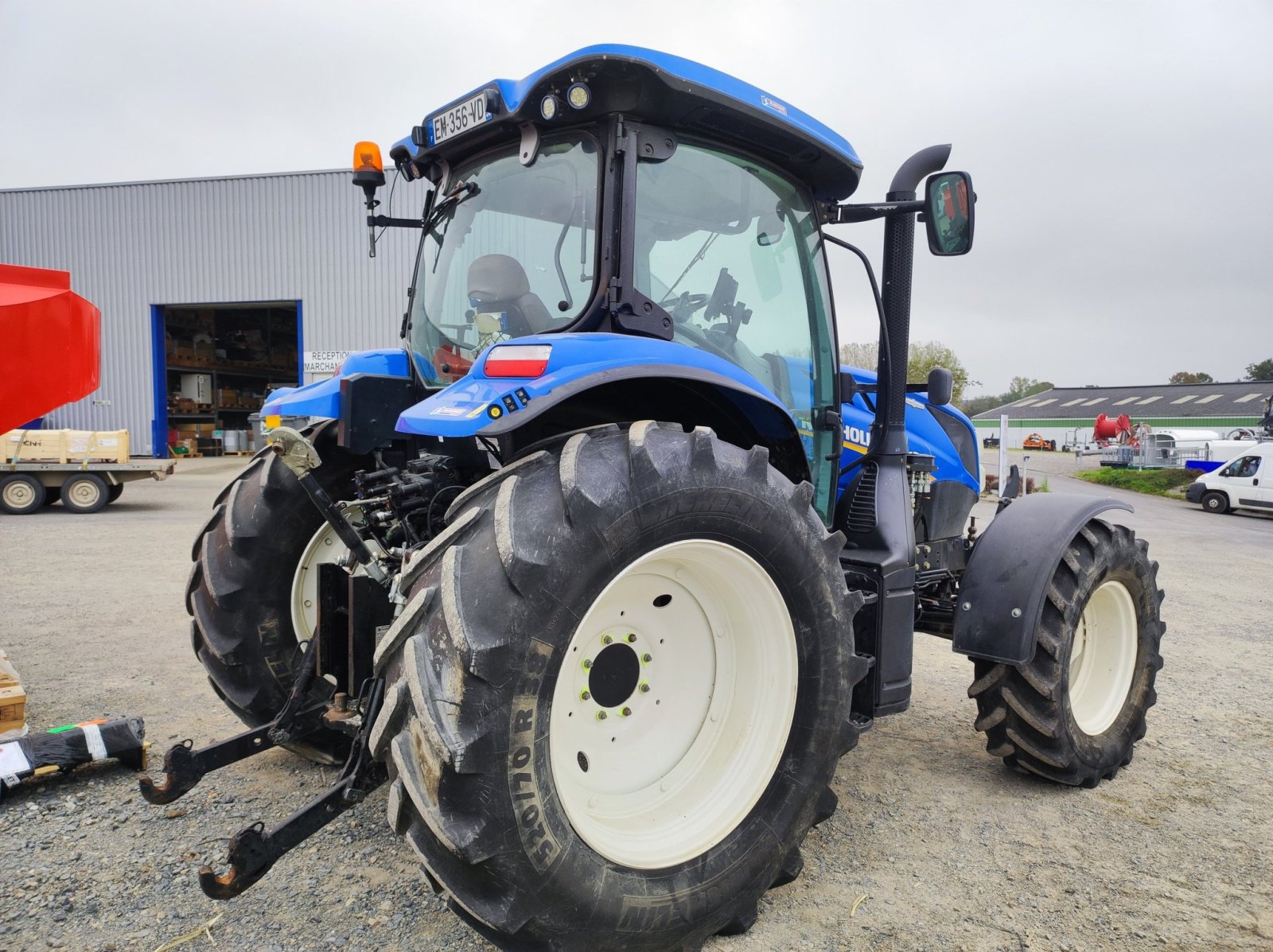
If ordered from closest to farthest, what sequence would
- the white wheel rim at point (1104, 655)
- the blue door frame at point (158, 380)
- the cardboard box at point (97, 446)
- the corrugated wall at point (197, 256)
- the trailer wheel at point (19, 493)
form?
the white wheel rim at point (1104, 655), the trailer wheel at point (19, 493), the cardboard box at point (97, 446), the corrugated wall at point (197, 256), the blue door frame at point (158, 380)

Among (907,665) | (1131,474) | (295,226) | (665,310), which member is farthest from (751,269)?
(1131,474)

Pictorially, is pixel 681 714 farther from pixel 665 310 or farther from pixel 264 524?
pixel 264 524

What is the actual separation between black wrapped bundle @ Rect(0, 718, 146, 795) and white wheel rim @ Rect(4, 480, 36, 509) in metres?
11.3

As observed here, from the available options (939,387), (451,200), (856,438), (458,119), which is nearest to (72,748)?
(451,200)

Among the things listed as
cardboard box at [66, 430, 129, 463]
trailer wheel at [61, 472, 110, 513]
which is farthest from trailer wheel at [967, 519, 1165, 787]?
trailer wheel at [61, 472, 110, 513]

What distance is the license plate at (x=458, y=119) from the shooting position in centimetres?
260

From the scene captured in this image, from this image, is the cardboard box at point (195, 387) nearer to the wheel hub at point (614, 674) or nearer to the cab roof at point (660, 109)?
the cab roof at point (660, 109)

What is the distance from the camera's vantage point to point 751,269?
9.77 feet

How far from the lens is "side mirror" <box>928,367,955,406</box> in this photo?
362cm

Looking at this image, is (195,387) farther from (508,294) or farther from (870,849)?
(870,849)

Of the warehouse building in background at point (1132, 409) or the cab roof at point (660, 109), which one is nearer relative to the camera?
the cab roof at point (660, 109)

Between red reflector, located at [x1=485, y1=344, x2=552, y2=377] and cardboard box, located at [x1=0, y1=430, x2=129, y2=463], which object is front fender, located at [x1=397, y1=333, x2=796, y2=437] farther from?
cardboard box, located at [x1=0, y1=430, x2=129, y2=463]

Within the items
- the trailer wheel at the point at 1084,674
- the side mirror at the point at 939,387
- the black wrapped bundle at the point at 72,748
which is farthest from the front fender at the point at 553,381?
the black wrapped bundle at the point at 72,748

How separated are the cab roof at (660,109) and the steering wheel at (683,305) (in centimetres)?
50
